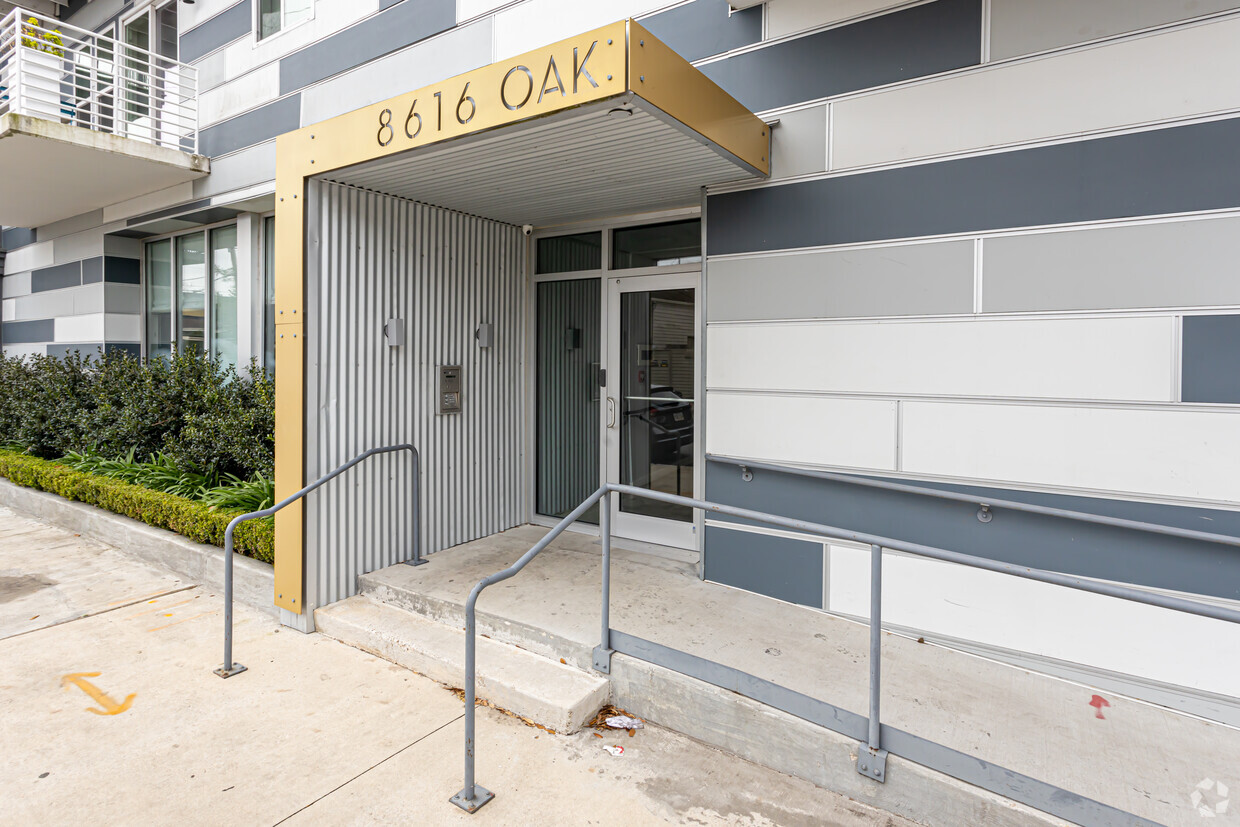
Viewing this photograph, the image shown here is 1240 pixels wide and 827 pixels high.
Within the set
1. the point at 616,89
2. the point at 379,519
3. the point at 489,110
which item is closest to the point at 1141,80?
the point at 616,89

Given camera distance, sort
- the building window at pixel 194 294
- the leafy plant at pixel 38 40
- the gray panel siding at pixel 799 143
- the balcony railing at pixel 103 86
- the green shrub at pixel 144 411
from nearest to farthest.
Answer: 1. the gray panel siding at pixel 799 143
2. the green shrub at pixel 144 411
3. the balcony railing at pixel 103 86
4. the leafy plant at pixel 38 40
5. the building window at pixel 194 294

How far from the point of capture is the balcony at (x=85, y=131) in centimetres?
664

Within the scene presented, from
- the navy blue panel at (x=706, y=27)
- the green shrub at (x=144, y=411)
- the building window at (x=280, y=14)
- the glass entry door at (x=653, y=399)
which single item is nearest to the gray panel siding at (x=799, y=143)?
the navy blue panel at (x=706, y=27)

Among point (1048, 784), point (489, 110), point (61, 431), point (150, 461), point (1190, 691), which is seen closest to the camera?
point (1048, 784)

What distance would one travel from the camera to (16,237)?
10406 mm

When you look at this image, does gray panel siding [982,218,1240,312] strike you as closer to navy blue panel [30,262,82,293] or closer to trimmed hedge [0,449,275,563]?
trimmed hedge [0,449,275,563]

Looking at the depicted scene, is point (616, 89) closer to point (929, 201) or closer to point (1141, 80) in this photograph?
point (929, 201)

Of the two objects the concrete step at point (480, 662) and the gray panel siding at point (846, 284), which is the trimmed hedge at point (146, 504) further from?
the gray panel siding at point (846, 284)

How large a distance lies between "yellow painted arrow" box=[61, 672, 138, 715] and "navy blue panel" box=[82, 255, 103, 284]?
6837mm

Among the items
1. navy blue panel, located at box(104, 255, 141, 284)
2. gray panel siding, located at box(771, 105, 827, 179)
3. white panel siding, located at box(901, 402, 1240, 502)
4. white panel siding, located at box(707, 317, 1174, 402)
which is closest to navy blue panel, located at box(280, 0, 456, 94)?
gray panel siding, located at box(771, 105, 827, 179)

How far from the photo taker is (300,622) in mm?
4395

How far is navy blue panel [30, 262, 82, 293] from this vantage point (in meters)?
9.08

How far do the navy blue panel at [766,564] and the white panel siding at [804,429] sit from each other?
1.73ft

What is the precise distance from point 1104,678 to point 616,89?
139 inches
